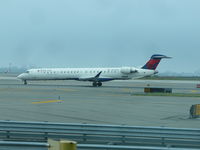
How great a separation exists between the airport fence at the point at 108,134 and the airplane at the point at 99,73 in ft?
141

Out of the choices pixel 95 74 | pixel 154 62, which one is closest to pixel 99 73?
pixel 95 74

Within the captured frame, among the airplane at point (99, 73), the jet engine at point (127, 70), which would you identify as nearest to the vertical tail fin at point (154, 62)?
the airplane at point (99, 73)

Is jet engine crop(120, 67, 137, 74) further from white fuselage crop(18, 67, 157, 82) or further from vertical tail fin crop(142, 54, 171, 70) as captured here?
vertical tail fin crop(142, 54, 171, 70)

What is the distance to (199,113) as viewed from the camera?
2141cm

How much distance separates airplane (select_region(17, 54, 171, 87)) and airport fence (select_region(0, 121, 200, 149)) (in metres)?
43.1

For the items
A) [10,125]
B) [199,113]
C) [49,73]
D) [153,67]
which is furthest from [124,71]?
[10,125]

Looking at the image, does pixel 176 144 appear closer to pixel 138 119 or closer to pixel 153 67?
pixel 138 119

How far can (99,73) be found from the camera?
55.4 m

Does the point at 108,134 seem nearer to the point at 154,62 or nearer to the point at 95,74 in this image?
the point at 95,74

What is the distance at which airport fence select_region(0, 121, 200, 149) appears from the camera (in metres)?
11.3

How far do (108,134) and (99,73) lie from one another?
43896 millimetres

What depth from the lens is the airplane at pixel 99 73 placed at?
55.8m

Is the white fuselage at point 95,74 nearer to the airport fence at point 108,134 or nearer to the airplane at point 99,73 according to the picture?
the airplane at point 99,73

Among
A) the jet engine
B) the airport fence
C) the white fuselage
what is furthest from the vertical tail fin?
the airport fence
